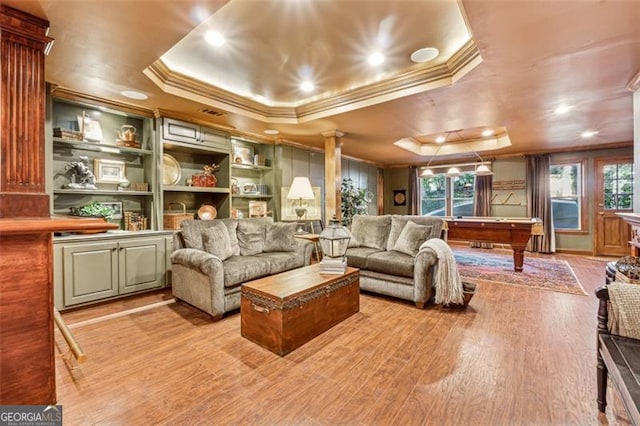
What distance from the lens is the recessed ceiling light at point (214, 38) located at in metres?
2.42

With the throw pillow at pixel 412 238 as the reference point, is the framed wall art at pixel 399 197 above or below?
above

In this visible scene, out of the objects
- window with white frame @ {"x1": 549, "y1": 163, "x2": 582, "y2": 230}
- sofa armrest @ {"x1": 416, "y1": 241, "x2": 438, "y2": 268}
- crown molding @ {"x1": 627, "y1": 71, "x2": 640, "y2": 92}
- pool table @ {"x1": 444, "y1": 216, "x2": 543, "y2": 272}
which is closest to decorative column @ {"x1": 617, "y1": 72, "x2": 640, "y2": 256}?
crown molding @ {"x1": 627, "y1": 71, "x2": 640, "y2": 92}

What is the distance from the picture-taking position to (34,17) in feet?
6.15

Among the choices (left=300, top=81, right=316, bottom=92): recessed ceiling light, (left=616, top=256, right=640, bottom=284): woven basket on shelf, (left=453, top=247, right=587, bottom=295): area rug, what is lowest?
(left=453, top=247, right=587, bottom=295): area rug

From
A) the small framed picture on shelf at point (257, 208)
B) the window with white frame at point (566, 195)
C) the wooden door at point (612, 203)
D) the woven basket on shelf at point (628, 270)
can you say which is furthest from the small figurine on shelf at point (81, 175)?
the wooden door at point (612, 203)

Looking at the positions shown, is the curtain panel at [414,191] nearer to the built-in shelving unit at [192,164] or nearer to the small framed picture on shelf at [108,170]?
the built-in shelving unit at [192,164]

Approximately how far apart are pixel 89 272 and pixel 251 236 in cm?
174

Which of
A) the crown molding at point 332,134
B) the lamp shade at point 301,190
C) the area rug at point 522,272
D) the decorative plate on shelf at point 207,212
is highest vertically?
the crown molding at point 332,134

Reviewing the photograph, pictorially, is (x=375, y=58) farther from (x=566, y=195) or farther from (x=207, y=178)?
(x=566, y=195)

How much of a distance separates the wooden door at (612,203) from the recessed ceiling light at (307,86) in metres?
6.51

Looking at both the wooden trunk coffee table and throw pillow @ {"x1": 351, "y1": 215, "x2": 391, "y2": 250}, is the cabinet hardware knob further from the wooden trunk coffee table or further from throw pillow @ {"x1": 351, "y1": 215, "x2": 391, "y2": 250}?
throw pillow @ {"x1": 351, "y1": 215, "x2": 391, "y2": 250}

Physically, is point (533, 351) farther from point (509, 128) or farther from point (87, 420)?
point (509, 128)

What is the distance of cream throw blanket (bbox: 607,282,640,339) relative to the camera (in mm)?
1438

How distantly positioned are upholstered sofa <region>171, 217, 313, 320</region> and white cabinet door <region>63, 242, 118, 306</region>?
2.29 feet
